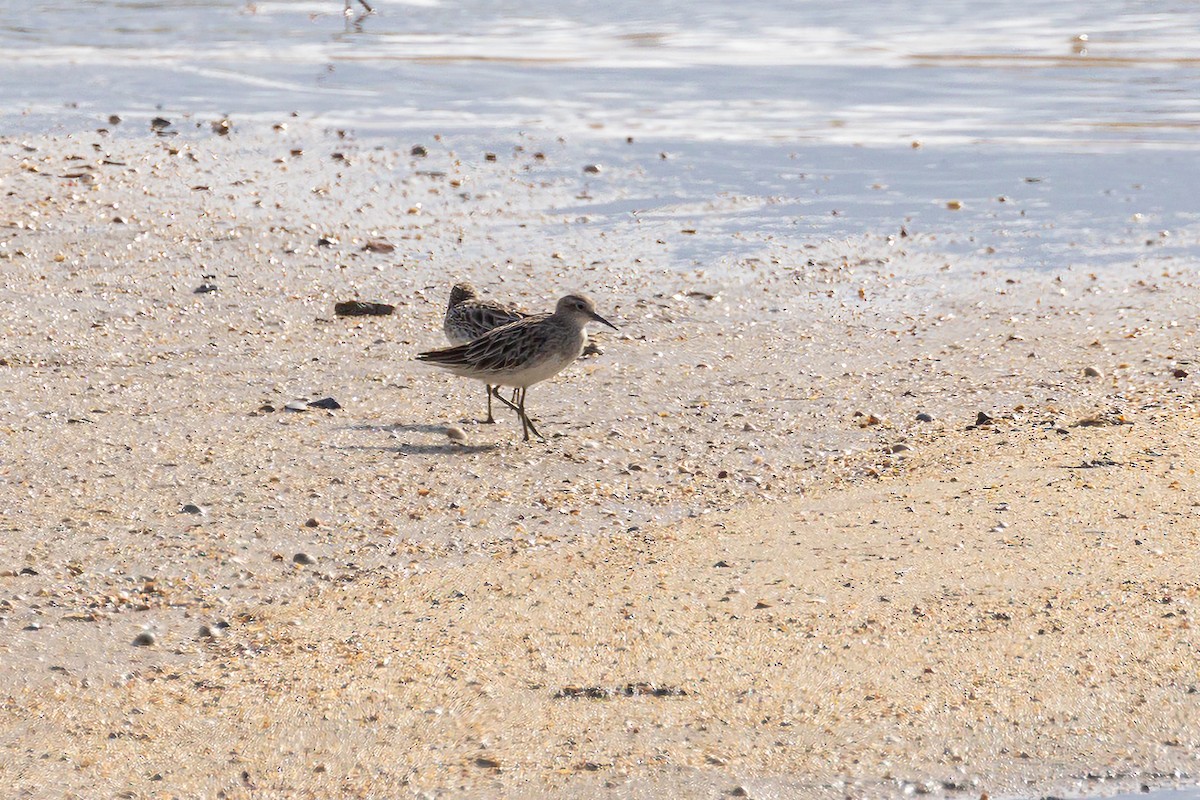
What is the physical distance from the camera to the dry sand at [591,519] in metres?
4.64

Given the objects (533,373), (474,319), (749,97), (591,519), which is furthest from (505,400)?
(749,97)

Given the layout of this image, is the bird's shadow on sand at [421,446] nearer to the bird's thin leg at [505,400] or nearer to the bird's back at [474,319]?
the bird's thin leg at [505,400]

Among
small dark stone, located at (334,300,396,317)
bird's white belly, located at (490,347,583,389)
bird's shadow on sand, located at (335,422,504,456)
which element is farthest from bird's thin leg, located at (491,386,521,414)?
small dark stone, located at (334,300,396,317)

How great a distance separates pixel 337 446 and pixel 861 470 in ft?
7.65

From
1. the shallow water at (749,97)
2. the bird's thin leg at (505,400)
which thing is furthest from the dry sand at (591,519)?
the shallow water at (749,97)

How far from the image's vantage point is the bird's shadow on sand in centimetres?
738

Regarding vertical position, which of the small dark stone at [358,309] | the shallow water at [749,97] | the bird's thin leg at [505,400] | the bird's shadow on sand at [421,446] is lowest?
the bird's shadow on sand at [421,446]

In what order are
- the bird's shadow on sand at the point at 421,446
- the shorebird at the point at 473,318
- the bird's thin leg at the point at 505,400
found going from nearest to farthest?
the bird's shadow on sand at the point at 421,446 → the bird's thin leg at the point at 505,400 → the shorebird at the point at 473,318

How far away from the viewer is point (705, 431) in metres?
7.83

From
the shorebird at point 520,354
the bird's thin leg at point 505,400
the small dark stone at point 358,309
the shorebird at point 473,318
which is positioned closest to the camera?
the shorebird at point 520,354

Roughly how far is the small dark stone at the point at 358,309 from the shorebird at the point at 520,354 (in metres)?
1.61

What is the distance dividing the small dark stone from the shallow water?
2.24 metres

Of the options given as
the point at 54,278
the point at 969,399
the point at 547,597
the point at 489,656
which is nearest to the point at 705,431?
the point at 969,399

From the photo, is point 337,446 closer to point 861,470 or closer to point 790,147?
point 861,470
